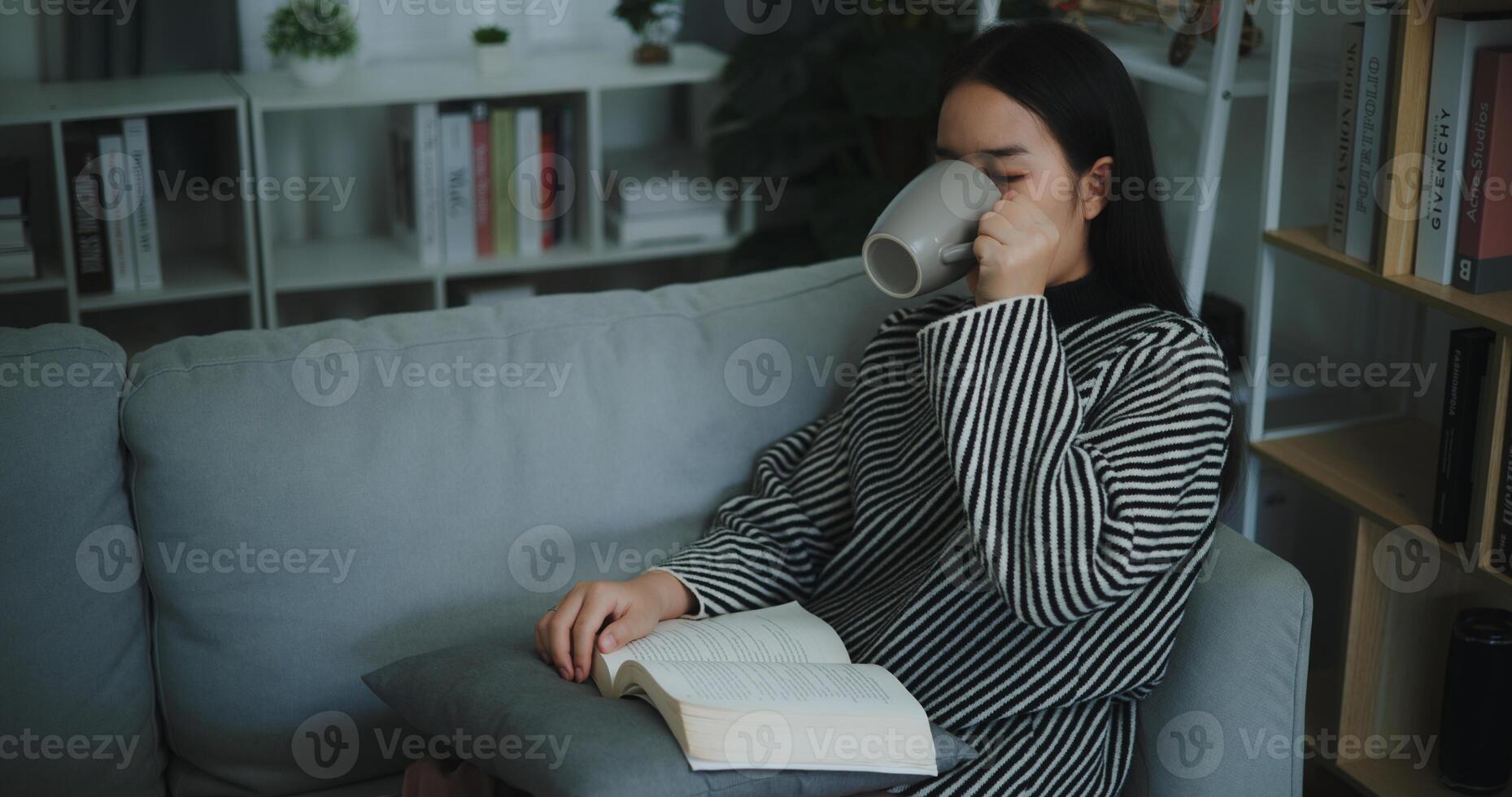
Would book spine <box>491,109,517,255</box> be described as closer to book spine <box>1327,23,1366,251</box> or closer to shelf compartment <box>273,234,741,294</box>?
shelf compartment <box>273,234,741,294</box>

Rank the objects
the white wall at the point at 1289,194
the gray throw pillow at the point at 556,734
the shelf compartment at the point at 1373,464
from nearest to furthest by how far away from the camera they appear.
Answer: the gray throw pillow at the point at 556,734 → the shelf compartment at the point at 1373,464 → the white wall at the point at 1289,194

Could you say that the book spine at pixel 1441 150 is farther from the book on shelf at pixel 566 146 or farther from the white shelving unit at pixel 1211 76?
→ the book on shelf at pixel 566 146

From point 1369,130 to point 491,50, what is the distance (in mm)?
1680

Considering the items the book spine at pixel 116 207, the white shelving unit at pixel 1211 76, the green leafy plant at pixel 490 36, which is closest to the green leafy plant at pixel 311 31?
the green leafy plant at pixel 490 36

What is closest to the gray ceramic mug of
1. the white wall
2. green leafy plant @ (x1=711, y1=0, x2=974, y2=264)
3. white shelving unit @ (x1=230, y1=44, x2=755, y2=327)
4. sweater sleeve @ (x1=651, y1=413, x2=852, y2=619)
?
sweater sleeve @ (x1=651, y1=413, x2=852, y2=619)

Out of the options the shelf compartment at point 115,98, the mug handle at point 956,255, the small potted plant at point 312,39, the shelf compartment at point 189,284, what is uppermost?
the small potted plant at point 312,39

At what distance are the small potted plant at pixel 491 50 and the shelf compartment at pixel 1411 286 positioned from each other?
61.1 inches

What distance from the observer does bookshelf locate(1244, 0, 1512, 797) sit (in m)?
1.45

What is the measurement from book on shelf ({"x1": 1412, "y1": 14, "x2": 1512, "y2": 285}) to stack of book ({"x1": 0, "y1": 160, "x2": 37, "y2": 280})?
2168mm

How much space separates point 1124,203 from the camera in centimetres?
124

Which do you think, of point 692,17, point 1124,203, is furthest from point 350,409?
point 692,17

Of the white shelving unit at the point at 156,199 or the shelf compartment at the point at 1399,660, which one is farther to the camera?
the white shelving unit at the point at 156,199

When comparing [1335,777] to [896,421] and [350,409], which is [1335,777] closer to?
[896,421]

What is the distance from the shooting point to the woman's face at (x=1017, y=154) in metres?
1.20
